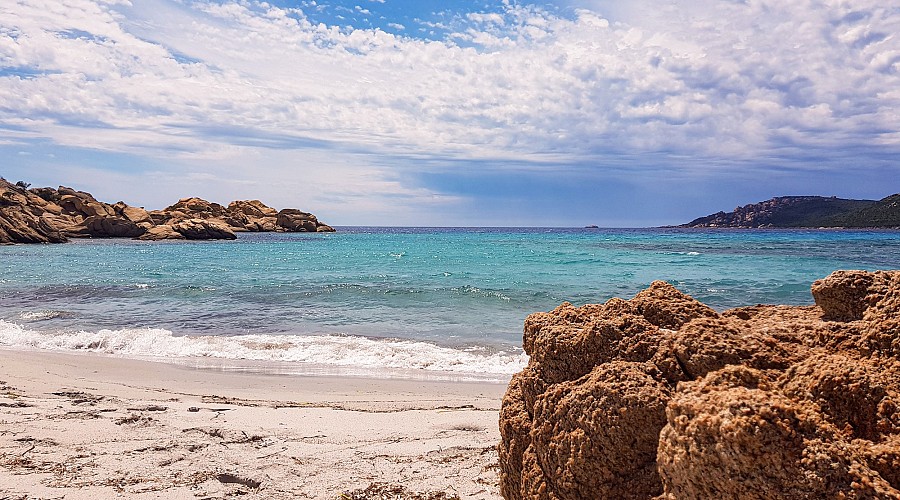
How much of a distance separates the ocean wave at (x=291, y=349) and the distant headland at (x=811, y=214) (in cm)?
9163

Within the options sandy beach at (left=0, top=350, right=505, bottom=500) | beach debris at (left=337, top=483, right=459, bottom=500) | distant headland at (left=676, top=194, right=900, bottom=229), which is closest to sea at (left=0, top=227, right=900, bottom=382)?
sandy beach at (left=0, top=350, right=505, bottom=500)

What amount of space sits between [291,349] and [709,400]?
8.36 m

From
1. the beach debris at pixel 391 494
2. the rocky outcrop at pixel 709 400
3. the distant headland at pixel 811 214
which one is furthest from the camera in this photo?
the distant headland at pixel 811 214

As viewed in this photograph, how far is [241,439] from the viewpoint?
14.6 ft

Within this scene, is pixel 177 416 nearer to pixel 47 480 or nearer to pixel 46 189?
pixel 47 480

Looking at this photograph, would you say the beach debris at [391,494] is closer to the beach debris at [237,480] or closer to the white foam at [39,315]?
the beach debris at [237,480]

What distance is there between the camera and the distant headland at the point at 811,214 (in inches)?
3285

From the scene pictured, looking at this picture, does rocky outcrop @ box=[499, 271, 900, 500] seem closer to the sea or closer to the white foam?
the sea

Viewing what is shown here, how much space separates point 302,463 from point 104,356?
666 cm

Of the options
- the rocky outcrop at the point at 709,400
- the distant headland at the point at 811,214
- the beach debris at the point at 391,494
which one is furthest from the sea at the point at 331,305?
the distant headland at the point at 811,214

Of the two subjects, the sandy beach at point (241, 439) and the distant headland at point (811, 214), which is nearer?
the sandy beach at point (241, 439)

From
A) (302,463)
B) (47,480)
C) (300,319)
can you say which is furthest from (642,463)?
(300,319)

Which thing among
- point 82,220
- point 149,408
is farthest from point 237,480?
point 82,220

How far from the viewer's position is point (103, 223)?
2167 inches
